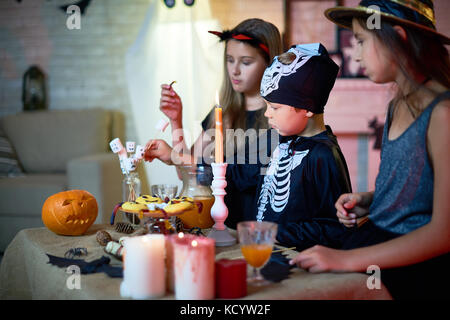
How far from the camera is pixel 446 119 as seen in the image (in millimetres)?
1017

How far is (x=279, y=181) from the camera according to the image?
1488 millimetres

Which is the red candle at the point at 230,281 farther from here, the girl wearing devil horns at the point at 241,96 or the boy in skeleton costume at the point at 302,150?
the girl wearing devil horns at the point at 241,96

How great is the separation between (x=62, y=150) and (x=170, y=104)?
2114mm

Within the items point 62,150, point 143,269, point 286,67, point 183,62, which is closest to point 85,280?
point 143,269

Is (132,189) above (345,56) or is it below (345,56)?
below

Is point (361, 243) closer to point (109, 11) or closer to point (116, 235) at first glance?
point (116, 235)

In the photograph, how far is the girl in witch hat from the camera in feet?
3.35

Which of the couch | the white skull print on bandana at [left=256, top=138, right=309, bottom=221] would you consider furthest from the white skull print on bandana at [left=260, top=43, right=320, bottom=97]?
the couch

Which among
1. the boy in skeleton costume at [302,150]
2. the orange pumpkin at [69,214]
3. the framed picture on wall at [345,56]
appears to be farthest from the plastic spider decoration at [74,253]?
the framed picture on wall at [345,56]

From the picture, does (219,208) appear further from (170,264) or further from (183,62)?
(183,62)

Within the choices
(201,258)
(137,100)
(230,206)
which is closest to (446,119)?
(201,258)

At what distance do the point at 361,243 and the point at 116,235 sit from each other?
687mm

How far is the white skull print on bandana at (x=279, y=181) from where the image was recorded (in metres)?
1.46

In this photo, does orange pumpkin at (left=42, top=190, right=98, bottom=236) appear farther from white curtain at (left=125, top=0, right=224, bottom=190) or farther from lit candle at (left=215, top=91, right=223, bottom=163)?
white curtain at (left=125, top=0, right=224, bottom=190)
